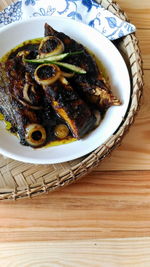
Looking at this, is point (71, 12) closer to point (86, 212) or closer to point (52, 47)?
point (52, 47)

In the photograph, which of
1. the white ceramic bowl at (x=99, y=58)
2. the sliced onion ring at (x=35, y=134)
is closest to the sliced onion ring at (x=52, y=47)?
the white ceramic bowl at (x=99, y=58)

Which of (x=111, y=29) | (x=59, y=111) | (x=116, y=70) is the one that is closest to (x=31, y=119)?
(x=59, y=111)

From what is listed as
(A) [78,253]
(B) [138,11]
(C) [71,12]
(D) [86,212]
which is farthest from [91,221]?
(B) [138,11]

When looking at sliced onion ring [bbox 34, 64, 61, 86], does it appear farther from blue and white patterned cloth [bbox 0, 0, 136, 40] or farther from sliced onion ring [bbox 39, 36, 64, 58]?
blue and white patterned cloth [bbox 0, 0, 136, 40]

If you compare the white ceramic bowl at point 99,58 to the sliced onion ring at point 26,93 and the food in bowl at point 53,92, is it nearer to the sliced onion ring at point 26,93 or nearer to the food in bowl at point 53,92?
the food in bowl at point 53,92

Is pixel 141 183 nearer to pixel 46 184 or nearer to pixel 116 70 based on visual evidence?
pixel 46 184

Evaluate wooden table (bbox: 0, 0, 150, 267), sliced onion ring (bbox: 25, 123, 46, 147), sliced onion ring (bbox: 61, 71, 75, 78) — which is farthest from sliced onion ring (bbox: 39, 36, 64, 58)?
wooden table (bbox: 0, 0, 150, 267)

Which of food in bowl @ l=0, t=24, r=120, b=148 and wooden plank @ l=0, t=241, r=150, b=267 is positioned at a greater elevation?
food in bowl @ l=0, t=24, r=120, b=148
